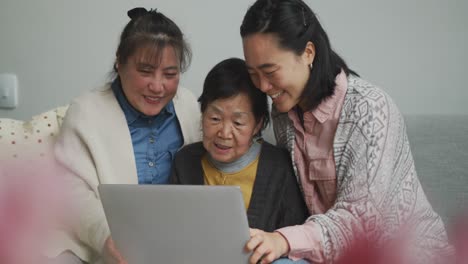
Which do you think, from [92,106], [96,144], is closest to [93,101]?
[92,106]

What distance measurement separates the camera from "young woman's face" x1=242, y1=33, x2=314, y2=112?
42.5 inches

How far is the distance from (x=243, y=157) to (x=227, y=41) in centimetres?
58

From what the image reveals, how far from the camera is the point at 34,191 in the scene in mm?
184

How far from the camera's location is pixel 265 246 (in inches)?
33.9

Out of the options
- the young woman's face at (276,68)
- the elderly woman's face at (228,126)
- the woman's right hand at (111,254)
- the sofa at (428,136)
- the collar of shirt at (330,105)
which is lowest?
the woman's right hand at (111,254)

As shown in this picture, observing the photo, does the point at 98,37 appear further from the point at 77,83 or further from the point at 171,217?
the point at 171,217

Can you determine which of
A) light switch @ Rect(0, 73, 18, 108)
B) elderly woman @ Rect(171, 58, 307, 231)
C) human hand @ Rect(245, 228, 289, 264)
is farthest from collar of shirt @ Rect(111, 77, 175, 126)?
light switch @ Rect(0, 73, 18, 108)

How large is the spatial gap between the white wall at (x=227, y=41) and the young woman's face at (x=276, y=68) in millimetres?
588

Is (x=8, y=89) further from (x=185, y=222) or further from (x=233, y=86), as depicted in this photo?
(x=185, y=222)

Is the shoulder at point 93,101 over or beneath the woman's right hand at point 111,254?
over

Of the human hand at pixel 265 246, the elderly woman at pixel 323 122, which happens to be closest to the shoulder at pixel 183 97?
the elderly woman at pixel 323 122

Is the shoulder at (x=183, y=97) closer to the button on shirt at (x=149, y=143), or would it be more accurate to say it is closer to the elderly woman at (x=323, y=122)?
the button on shirt at (x=149, y=143)

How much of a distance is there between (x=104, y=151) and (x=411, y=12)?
1056 millimetres

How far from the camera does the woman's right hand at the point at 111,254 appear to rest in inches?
35.8
